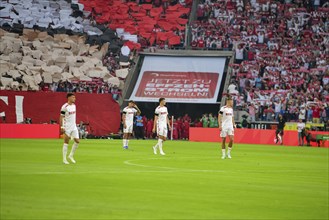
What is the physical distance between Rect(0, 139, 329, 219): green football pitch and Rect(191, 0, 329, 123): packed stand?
106ft

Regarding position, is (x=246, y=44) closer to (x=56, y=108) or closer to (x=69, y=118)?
(x=56, y=108)

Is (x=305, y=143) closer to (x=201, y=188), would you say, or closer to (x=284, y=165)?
(x=284, y=165)

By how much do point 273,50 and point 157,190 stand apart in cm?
5103

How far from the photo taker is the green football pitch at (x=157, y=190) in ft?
51.6

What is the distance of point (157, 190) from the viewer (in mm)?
20000

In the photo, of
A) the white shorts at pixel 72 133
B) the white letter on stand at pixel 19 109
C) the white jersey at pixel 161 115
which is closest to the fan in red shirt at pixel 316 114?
the white letter on stand at pixel 19 109

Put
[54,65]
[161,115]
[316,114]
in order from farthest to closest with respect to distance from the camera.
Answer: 1. [54,65]
2. [316,114]
3. [161,115]

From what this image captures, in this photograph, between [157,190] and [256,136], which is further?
[256,136]

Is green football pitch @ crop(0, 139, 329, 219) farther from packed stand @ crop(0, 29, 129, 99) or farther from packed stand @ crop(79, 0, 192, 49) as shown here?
packed stand @ crop(79, 0, 192, 49)

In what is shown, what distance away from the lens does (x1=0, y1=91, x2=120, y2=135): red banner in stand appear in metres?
63.1

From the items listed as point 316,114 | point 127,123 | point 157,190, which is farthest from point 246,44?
point 157,190

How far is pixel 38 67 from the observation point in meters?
69.9

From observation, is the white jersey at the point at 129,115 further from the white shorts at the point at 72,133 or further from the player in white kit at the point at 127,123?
the white shorts at the point at 72,133

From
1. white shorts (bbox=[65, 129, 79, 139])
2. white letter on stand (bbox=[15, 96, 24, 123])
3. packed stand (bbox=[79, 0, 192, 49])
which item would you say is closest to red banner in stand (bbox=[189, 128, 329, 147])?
packed stand (bbox=[79, 0, 192, 49])
